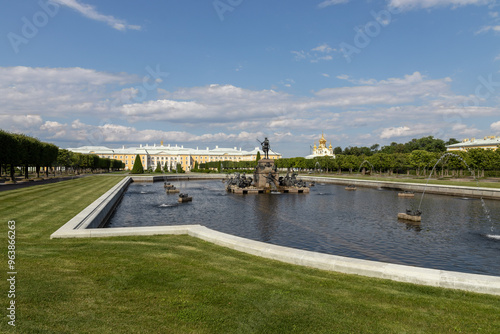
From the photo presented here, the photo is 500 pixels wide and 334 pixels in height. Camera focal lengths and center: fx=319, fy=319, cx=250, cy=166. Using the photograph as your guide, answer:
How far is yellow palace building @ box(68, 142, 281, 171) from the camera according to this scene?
160750 mm

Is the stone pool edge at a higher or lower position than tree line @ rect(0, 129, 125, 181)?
lower

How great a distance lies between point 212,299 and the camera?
18.9ft

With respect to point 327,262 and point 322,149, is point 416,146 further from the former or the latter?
point 327,262

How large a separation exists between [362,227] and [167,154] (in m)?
159

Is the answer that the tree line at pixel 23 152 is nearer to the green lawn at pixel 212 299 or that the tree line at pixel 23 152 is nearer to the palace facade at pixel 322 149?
the green lawn at pixel 212 299

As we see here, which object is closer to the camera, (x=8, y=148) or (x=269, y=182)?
(x=269, y=182)

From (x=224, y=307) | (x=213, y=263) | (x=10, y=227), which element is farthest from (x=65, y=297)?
(x=10, y=227)

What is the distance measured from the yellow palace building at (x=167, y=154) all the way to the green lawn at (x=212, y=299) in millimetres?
148506

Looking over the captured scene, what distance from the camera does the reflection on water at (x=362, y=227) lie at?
12.2m

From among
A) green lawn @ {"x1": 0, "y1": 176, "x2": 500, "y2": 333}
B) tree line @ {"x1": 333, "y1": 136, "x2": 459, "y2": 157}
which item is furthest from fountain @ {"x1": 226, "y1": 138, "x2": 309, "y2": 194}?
tree line @ {"x1": 333, "y1": 136, "x2": 459, "y2": 157}

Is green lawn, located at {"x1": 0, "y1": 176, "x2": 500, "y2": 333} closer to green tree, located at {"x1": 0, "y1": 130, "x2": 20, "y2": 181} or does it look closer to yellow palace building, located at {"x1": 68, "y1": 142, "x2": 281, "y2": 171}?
green tree, located at {"x1": 0, "y1": 130, "x2": 20, "y2": 181}

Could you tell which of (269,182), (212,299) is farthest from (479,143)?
(212,299)

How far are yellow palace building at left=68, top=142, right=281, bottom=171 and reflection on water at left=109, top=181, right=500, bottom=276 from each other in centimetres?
13286

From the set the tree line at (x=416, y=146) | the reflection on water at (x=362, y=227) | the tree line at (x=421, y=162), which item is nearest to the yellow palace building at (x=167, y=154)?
the tree line at (x=416, y=146)
